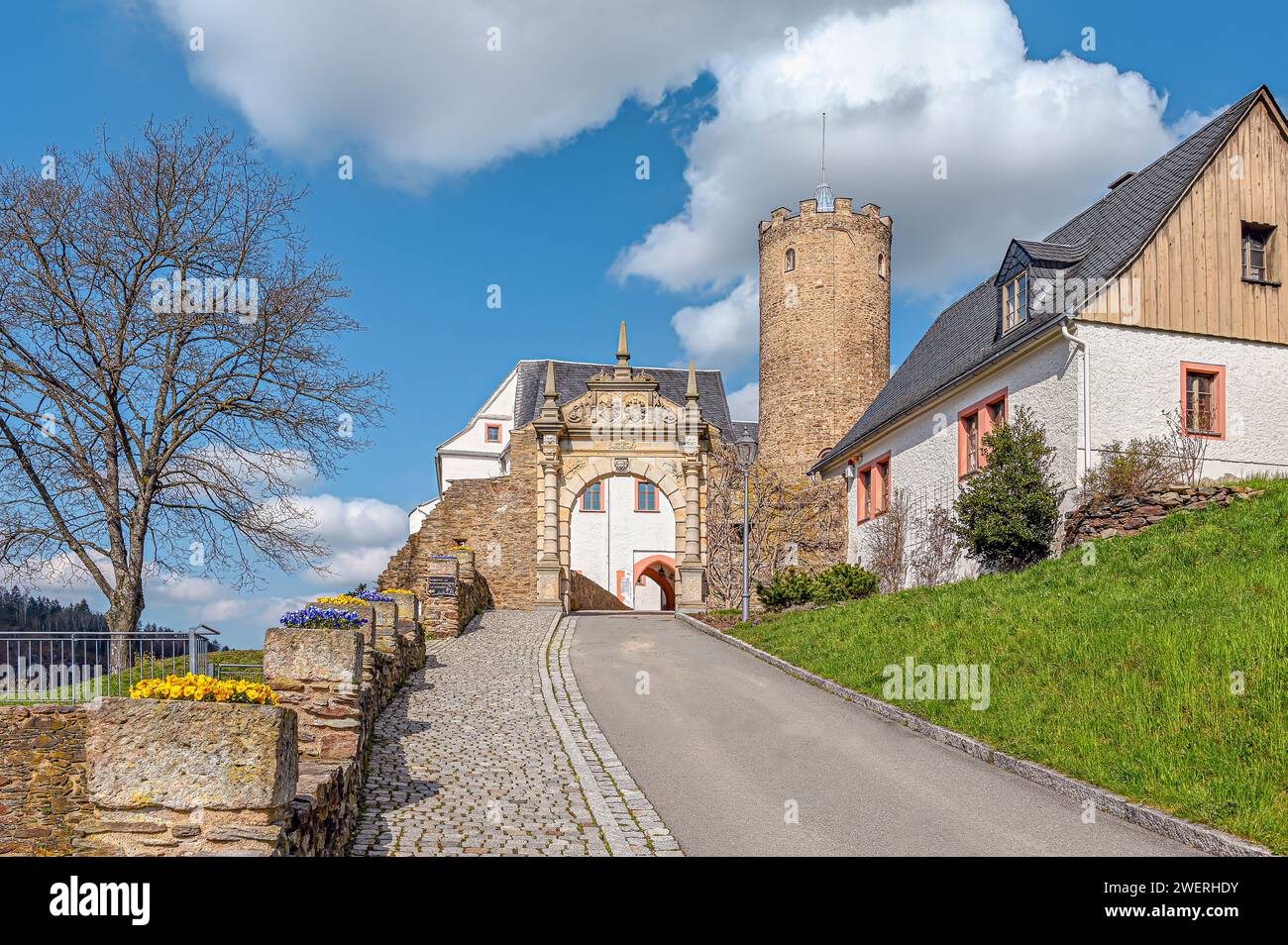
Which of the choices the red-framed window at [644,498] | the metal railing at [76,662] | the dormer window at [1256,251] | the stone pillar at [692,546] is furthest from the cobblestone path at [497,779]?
the red-framed window at [644,498]

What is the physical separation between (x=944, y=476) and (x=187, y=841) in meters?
20.8

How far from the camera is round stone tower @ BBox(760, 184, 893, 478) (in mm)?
41812

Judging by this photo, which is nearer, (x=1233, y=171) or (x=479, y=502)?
(x=1233, y=171)

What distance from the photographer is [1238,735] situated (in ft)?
26.4

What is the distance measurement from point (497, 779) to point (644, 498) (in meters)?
34.5

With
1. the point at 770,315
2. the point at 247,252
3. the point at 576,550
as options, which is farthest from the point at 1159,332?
the point at 576,550

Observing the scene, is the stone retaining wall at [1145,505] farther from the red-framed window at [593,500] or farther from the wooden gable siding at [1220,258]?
the red-framed window at [593,500]

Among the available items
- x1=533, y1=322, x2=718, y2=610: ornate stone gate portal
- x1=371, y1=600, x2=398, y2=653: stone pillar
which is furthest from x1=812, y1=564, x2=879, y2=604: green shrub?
x1=371, y1=600, x2=398, y2=653: stone pillar

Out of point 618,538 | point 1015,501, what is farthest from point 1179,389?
point 618,538

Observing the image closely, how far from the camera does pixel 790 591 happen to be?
22953mm

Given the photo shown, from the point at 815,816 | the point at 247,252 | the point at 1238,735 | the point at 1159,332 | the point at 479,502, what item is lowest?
the point at 815,816

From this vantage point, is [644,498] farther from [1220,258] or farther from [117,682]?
[117,682]

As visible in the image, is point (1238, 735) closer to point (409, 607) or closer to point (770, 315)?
point (409, 607)
